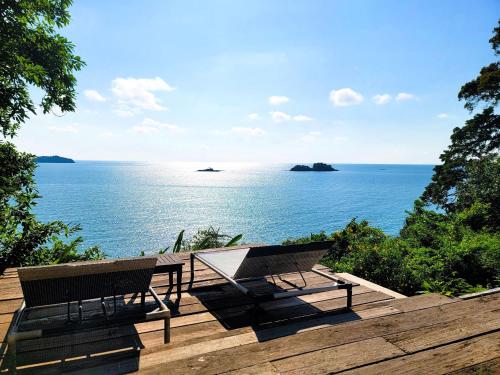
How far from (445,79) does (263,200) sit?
179ft

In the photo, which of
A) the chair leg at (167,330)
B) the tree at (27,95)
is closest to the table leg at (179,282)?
the chair leg at (167,330)

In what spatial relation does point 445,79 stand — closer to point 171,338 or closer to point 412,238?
point 412,238

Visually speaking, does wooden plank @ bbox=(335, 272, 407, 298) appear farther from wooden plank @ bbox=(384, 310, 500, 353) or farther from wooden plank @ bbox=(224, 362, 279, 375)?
wooden plank @ bbox=(224, 362, 279, 375)

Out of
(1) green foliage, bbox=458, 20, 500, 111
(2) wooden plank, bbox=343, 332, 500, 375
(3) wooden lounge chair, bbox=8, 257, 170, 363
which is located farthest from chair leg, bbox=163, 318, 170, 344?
(1) green foliage, bbox=458, 20, 500, 111

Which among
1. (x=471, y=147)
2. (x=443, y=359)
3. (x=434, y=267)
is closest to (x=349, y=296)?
(x=443, y=359)

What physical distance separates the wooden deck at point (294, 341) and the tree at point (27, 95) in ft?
9.88

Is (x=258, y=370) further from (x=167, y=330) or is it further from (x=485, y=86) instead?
(x=485, y=86)

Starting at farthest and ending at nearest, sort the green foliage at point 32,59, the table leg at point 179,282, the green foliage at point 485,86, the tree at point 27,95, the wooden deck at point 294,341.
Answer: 1. the green foliage at point 485,86
2. the tree at point 27,95
3. the green foliage at point 32,59
4. the table leg at point 179,282
5. the wooden deck at point 294,341

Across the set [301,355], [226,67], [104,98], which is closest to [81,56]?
[301,355]

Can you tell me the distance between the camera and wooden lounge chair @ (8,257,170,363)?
2.79m

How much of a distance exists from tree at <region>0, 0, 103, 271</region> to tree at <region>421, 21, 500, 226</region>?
13.6m

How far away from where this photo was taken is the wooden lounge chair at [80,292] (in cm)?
279

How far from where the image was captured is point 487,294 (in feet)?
12.3

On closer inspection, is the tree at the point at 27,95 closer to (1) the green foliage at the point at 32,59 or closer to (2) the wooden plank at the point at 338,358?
(1) the green foliage at the point at 32,59
